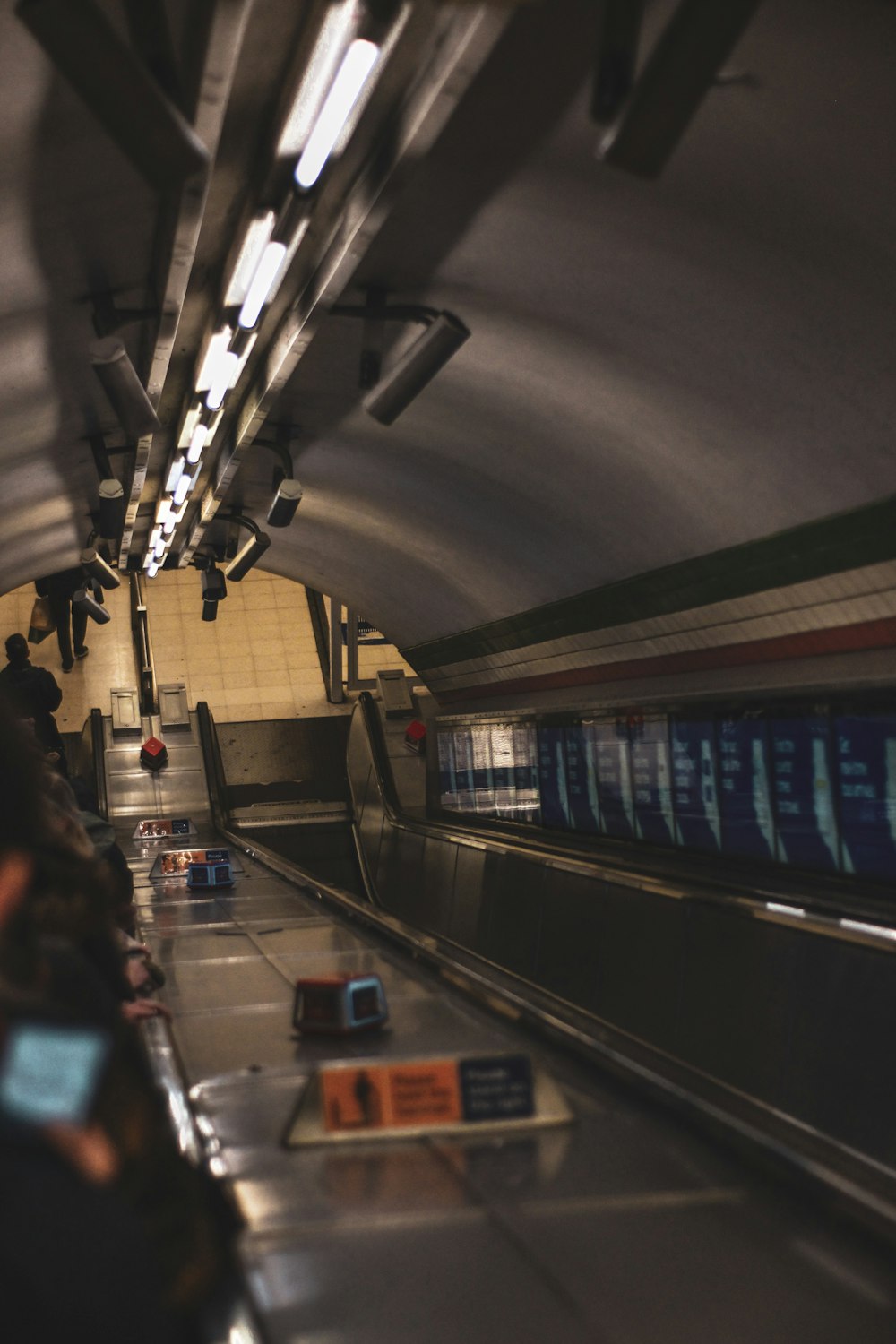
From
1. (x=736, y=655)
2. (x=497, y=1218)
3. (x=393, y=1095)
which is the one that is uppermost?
(x=736, y=655)

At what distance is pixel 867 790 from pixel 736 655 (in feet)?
12.8

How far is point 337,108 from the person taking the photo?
454cm

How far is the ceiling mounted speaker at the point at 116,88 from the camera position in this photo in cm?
348

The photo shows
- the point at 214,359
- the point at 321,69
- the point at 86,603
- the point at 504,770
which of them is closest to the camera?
the point at 321,69

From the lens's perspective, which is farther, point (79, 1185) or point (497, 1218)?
point (497, 1218)

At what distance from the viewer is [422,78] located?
15.1 feet

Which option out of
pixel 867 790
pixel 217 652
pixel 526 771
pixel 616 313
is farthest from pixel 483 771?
pixel 217 652

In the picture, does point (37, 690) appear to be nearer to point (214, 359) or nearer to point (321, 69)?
point (214, 359)

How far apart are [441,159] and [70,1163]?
4.75 m

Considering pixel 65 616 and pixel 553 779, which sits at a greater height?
pixel 65 616

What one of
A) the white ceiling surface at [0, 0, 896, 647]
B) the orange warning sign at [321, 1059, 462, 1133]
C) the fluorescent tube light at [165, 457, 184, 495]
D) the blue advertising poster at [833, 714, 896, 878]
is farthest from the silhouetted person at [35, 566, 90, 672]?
the orange warning sign at [321, 1059, 462, 1133]

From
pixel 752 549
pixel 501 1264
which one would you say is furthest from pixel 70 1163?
pixel 752 549

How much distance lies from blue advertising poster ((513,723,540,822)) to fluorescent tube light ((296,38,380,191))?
25.6ft

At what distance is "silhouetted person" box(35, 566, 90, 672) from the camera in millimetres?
23594
